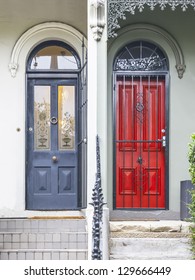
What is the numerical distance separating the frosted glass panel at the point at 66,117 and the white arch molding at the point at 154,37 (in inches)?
42.3

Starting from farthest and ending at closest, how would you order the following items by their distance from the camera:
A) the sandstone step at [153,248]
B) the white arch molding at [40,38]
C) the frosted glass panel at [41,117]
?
the frosted glass panel at [41,117]
the white arch molding at [40,38]
the sandstone step at [153,248]

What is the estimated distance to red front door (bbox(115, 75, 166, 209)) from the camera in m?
8.83

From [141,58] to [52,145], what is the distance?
78.4 inches

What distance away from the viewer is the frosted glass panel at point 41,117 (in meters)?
8.93

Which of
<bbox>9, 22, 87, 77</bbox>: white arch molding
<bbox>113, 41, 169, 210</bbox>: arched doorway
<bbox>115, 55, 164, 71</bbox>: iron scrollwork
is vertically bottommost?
<bbox>113, 41, 169, 210</bbox>: arched doorway

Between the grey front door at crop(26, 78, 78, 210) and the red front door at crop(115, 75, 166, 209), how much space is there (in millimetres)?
718

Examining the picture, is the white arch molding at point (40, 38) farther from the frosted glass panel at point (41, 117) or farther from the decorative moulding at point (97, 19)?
the decorative moulding at point (97, 19)

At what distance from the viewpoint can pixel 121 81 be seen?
29.2 feet

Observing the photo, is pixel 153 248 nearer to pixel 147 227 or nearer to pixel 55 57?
pixel 147 227

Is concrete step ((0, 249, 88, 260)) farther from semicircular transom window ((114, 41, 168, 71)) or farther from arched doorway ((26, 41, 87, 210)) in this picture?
semicircular transom window ((114, 41, 168, 71))

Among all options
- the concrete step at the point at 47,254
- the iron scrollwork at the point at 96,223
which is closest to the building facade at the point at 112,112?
the concrete step at the point at 47,254

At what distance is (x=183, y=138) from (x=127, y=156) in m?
0.93

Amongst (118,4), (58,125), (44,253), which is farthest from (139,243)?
(118,4)

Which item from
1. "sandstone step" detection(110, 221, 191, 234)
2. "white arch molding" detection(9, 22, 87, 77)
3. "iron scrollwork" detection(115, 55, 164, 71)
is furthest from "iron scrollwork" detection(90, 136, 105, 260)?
"white arch molding" detection(9, 22, 87, 77)
